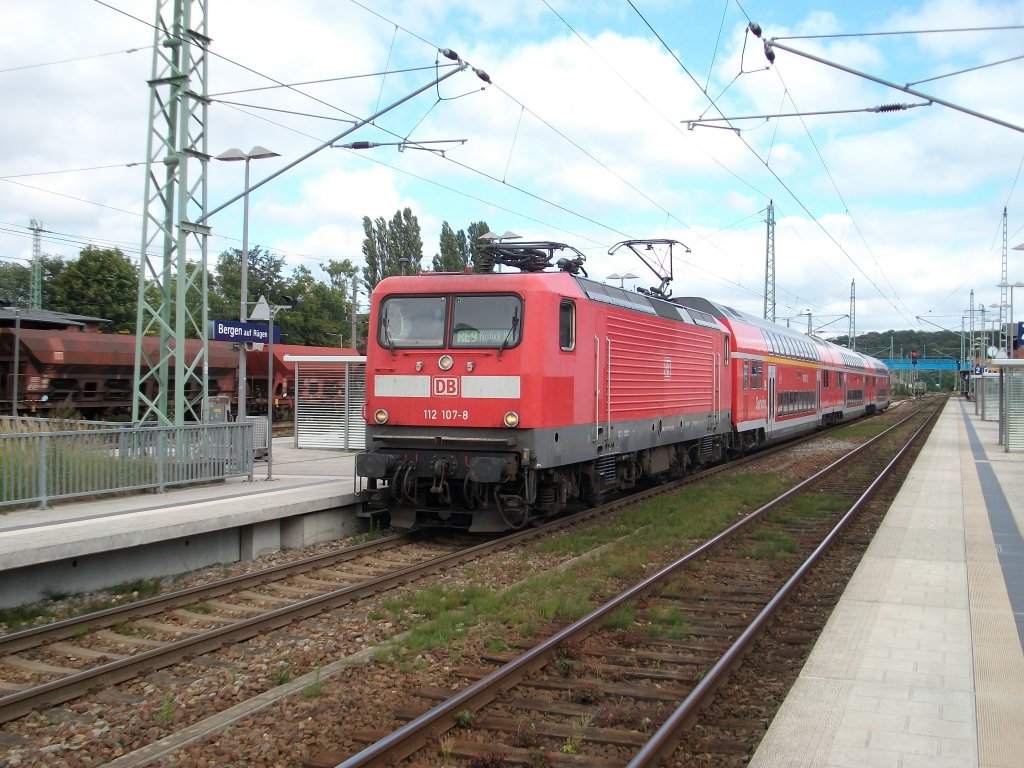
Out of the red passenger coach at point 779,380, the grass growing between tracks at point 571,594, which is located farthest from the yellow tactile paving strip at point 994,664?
the red passenger coach at point 779,380

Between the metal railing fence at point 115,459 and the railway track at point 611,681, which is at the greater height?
the metal railing fence at point 115,459

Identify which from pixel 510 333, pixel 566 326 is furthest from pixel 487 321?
pixel 566 326

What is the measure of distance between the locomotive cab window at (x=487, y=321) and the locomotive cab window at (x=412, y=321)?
24 centimetres

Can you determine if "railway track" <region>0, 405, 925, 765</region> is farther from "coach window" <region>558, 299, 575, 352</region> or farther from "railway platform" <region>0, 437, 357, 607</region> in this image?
"coach window" <region>558, 299, 575, 352</region>

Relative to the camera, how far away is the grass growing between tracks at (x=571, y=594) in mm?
7109

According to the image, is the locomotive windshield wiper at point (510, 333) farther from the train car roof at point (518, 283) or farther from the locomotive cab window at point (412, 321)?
the locomotive cab window at point (412, 321)

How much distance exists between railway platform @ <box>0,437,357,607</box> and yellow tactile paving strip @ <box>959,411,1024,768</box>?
7544mm

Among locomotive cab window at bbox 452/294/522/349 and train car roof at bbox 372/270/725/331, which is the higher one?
train car roof at bbox 372/270/725/331

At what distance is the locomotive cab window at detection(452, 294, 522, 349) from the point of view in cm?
1075

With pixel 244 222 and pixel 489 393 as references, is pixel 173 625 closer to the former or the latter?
pixel 489 393

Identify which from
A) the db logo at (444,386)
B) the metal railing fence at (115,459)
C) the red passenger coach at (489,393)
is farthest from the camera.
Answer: the db logo at (444,386)

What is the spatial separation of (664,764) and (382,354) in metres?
7.60

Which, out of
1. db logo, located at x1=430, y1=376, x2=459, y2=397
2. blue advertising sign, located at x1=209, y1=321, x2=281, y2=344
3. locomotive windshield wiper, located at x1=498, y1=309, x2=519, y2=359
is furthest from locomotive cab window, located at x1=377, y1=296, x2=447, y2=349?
blue advertising sign, located at x1=209, y1=321, x2=281, y2=344

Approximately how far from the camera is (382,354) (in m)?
11.5
